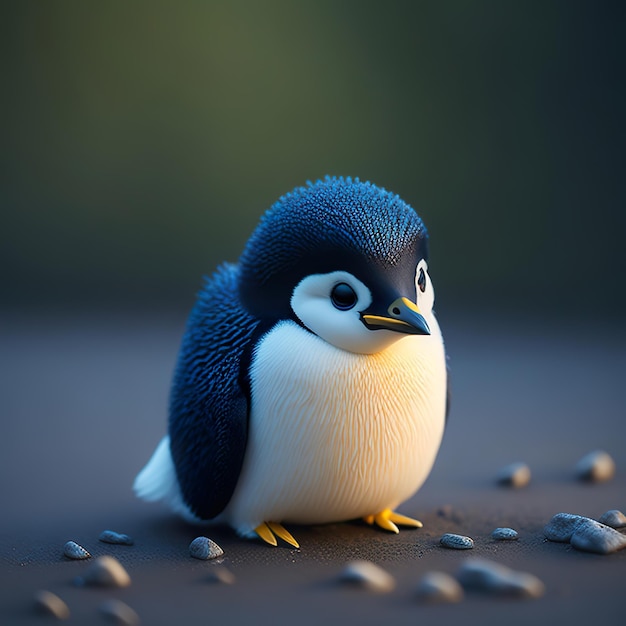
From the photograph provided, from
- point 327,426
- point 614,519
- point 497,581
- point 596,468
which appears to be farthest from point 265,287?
point 596,468

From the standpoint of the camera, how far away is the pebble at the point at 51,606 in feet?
5.02

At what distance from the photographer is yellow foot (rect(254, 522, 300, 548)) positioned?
1.88 m

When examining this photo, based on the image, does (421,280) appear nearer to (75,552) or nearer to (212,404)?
(212,404)

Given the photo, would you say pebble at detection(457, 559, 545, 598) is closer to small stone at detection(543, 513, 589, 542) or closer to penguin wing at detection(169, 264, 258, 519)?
small stone at detection(543, 513, 589, 542)

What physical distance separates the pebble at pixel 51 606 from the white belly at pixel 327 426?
43cm

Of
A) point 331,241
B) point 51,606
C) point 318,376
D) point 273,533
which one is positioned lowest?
point 51,606

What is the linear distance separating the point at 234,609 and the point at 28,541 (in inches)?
23.3

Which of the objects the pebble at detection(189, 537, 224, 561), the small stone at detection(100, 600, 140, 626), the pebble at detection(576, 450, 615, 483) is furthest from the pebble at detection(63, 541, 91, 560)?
the pebble at detection(576, 450, 615, 483)

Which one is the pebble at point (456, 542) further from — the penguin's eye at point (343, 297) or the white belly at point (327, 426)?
the penguin's eye at point (343, 297)

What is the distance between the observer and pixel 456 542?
6.08ft

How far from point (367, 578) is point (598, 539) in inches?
17.4

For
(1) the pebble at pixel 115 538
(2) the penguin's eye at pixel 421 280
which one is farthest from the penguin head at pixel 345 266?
(1) the pebble at pixel 115 538

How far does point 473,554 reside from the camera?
71.6 inches

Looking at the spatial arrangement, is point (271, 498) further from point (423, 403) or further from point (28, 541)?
point (28, 541)
